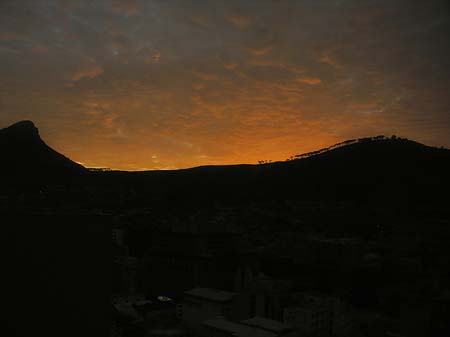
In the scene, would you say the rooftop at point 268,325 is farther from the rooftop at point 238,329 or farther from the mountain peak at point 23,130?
the mountain peak at point 23,130

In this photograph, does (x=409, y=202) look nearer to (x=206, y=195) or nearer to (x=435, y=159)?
(x=435, y=159)

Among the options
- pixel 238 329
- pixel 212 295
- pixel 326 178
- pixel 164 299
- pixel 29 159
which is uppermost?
pixel 29 159

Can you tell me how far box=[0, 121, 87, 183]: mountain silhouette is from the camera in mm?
75594

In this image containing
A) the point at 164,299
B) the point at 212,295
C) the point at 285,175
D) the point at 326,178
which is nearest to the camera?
the point at 212,295

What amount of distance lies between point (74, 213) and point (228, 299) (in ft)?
86.3

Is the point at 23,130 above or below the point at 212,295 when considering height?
above

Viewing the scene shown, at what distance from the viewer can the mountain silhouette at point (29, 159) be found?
75594 mm

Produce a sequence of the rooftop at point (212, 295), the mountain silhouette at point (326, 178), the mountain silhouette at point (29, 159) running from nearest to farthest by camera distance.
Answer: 1. the rooftop at point (212, 295)
2. the mountain silhouette at point (29, 159)
3. the mountain silhouette at point (326, 178)

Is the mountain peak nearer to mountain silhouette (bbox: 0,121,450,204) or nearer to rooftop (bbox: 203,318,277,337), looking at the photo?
A: mountain silhouette (bbox: 0,121,450,204)

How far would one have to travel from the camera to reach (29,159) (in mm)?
81125

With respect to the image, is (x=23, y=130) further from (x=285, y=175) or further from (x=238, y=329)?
(x=238, y=329)

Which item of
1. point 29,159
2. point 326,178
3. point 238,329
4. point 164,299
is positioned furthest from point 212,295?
point 29,159

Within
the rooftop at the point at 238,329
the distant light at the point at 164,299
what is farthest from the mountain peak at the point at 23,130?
the rooftop at the point at 238,329

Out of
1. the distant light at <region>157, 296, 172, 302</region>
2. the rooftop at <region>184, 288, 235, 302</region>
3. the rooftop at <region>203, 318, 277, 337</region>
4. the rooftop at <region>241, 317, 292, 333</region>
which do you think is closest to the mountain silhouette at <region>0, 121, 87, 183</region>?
the distant light at <region>157, 296, 172, 302</region>
